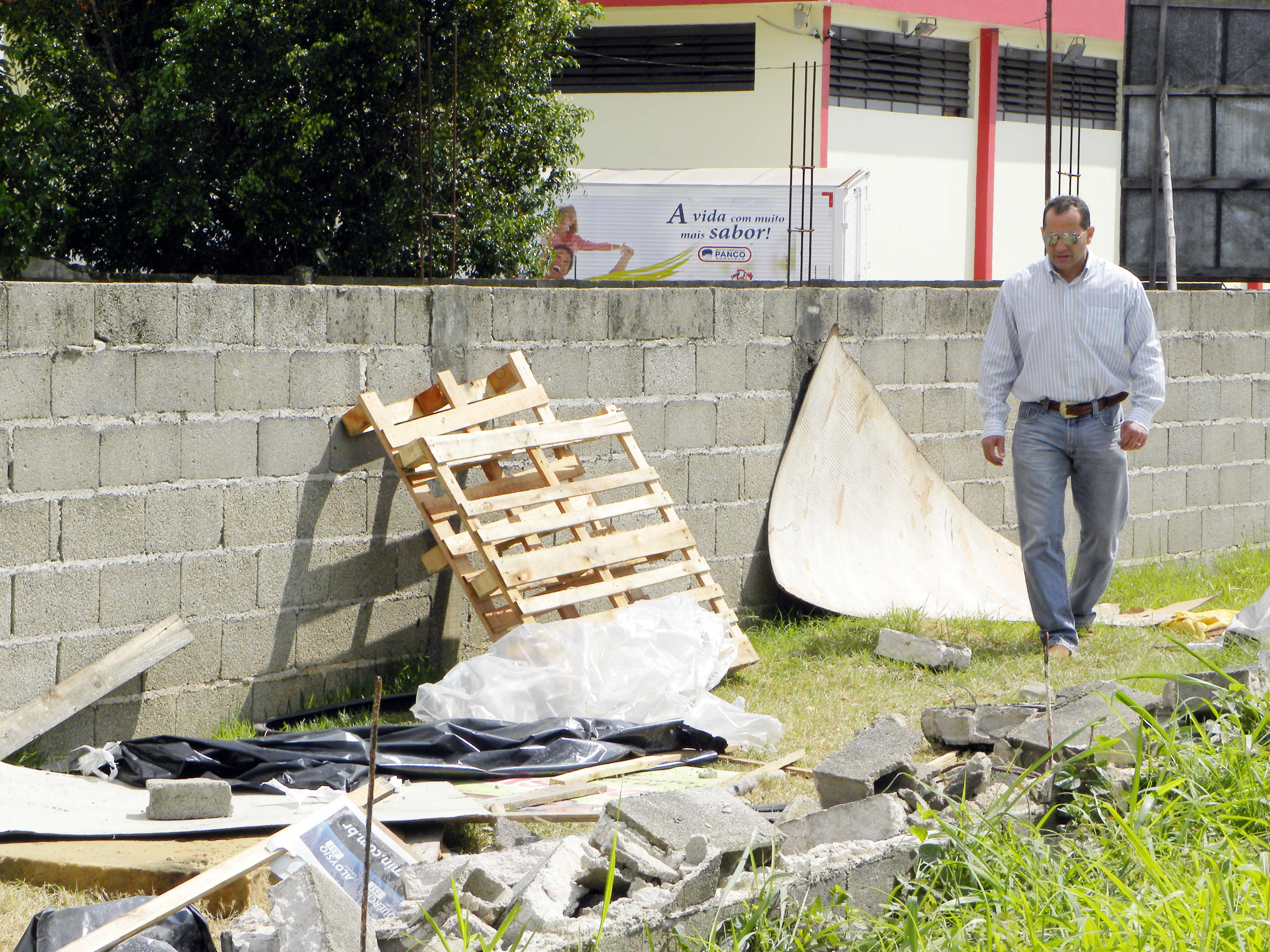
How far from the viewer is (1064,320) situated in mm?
5891

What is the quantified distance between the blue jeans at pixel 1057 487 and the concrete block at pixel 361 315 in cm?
270

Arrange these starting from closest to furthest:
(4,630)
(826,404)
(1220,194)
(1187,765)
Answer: (1187,765) < (4,630) < (826,404) < (1220,194)

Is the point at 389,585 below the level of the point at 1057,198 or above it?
below

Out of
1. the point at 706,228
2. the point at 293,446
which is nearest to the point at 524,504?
the point at 293,446

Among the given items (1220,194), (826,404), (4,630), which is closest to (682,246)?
(1220,194)

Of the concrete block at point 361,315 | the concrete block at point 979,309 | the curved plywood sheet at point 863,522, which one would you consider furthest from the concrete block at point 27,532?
the concrete block at point 979,309

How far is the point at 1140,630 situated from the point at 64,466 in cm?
472

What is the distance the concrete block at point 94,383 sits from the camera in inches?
186

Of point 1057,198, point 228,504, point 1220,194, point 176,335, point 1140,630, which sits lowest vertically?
point 1140,630

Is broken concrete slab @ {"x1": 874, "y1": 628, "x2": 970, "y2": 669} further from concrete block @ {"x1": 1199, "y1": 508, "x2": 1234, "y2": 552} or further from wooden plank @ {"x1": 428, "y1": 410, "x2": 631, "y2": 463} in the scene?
concrete block @ {"x1": 1199, "y1": 508, "x2": 1234, "y2": 552}

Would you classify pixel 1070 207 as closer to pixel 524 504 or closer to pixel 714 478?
pixel 714 478

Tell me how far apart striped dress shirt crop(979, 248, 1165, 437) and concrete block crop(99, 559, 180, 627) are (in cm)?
339

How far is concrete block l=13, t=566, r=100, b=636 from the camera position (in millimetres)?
4637

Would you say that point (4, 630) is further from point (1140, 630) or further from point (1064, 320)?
point (1140, 630)
